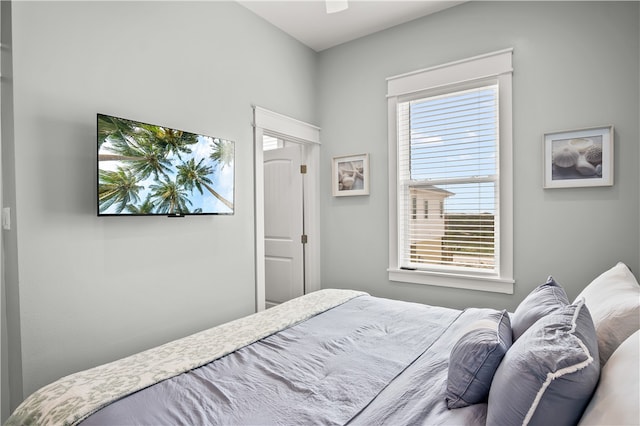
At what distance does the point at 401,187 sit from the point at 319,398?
7.81ft

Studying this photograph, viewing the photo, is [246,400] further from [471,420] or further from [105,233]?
[105,233]

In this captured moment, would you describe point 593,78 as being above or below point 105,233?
above

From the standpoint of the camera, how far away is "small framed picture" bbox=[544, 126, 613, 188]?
2.35m

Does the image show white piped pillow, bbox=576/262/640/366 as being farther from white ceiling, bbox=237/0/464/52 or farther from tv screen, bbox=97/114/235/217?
white ceiling, bbox=237/0/464/52

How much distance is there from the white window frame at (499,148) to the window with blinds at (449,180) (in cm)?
5

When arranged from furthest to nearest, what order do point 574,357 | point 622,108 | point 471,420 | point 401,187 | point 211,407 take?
point 401,187 < point 622,108 < point 211,407 < point 471,420 < point 574,357

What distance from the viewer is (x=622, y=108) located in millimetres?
2322

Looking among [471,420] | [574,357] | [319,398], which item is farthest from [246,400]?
[574,357]

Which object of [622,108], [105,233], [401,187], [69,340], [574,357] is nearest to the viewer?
[574,357]

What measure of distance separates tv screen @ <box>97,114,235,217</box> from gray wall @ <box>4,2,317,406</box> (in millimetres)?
145

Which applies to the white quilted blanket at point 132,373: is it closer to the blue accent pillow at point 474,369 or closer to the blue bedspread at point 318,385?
the blue bedspread at point 318,385

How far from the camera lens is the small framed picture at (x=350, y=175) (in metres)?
3.43

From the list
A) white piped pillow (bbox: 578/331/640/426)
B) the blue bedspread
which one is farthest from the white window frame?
white piped pillow (bbox: 578/331/640/426)

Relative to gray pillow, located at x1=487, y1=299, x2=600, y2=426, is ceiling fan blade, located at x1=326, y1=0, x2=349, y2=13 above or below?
above
